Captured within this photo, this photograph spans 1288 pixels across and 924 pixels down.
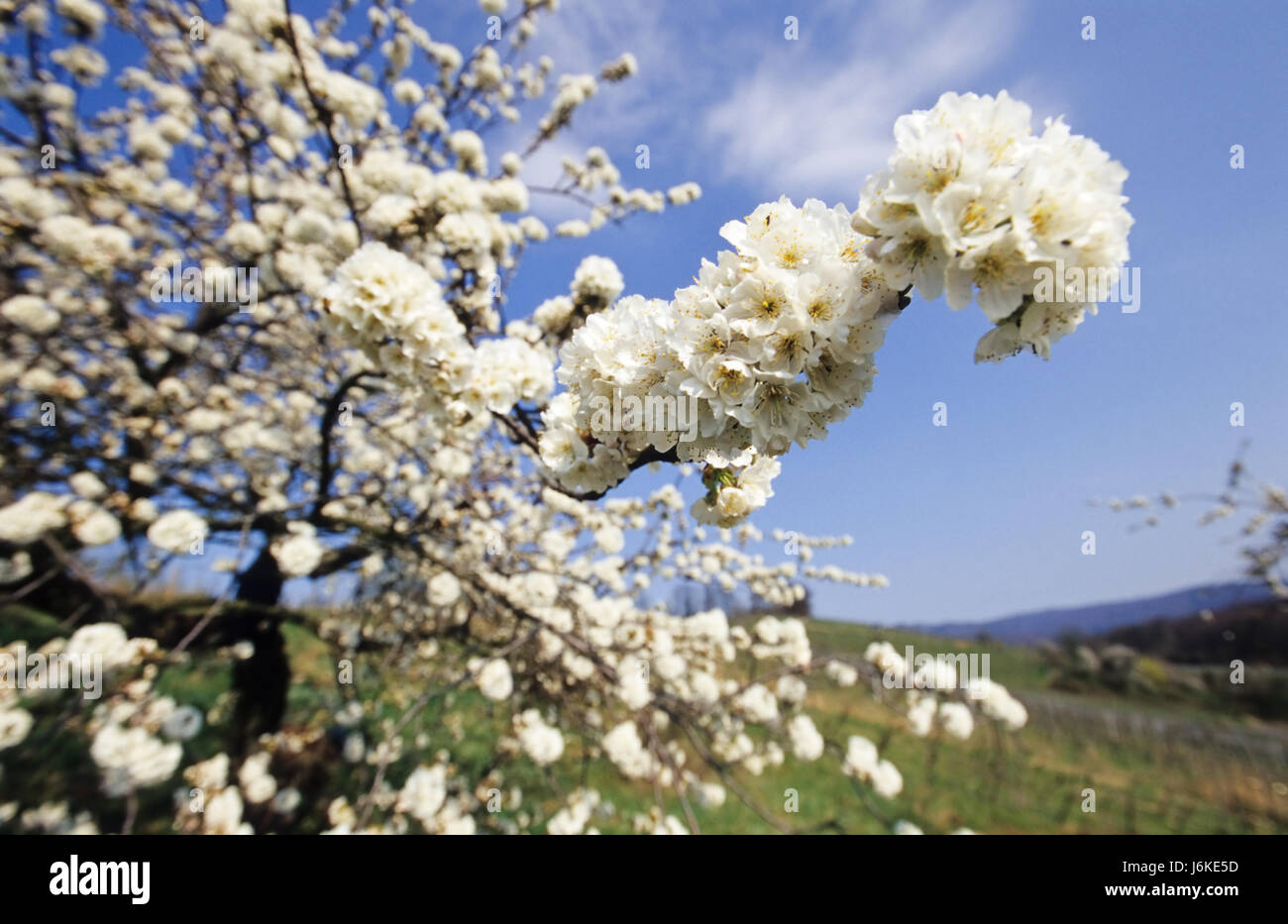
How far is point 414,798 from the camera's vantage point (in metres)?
3.81

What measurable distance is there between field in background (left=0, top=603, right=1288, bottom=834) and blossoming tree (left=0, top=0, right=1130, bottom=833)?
0.56 ft

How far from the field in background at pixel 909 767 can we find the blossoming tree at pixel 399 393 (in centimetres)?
17

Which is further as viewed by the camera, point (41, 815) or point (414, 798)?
point (414, 798)

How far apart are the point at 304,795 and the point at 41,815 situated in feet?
5.81

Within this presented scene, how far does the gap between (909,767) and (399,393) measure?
11.0 meters

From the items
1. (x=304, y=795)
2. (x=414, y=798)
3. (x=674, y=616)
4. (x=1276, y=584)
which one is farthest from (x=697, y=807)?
(x=1276, y=584)

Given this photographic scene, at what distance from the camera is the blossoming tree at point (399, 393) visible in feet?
3.08

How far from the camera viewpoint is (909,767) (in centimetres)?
955
